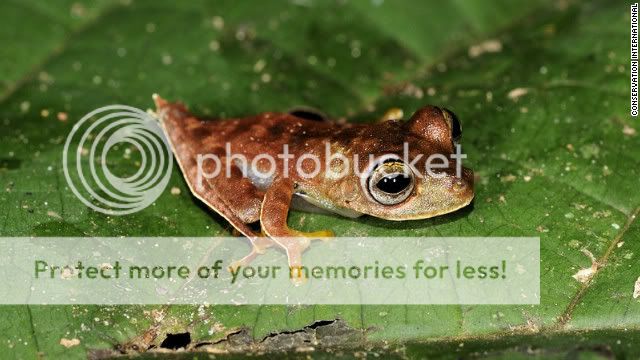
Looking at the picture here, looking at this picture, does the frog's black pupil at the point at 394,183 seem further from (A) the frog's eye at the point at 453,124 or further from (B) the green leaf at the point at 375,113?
(A) the frog's eye at the point at 453,124

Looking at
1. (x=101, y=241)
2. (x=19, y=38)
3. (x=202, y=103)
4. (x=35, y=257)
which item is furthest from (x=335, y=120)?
(x=19, y=38)

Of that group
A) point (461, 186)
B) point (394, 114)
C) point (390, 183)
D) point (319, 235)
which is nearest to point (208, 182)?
point (319, 235)

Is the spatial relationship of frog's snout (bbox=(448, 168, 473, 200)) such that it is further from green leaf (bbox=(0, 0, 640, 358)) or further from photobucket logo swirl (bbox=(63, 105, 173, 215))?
photobucket logo swirl (bbox=(63, 105, 173, 215))

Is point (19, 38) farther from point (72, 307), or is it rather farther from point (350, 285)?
point (350, 285)

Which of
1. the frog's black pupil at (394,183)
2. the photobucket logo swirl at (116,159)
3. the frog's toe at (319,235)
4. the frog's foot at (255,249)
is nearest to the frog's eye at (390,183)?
the frog's black pupil at (394,183)
